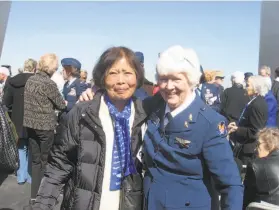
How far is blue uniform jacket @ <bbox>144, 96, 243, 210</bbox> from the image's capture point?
68.6 inches

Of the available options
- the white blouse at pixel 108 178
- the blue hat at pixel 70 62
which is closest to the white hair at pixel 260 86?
the blue hat at pixel 70 62

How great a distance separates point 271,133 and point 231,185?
183 cm

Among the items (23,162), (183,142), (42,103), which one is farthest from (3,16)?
(183,142)

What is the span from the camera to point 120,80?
1.94 meters

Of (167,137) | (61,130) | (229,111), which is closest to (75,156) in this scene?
(61,130)

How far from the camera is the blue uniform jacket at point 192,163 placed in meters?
1.74

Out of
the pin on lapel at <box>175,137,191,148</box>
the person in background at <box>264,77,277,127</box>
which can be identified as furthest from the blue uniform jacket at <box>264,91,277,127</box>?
the pin on lapel at <box>175,137,191,148</box>

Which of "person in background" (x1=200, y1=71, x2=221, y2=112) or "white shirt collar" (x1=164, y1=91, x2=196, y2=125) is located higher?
"person in background" (x1=200, y1=71, x2=221, y2=112)

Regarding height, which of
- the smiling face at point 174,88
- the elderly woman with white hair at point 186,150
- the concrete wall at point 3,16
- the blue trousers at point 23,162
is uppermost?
the concrete wall at point 3,16

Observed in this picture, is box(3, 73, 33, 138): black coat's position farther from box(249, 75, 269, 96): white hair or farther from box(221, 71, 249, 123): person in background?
box(221, 71, 249, 123): person in background

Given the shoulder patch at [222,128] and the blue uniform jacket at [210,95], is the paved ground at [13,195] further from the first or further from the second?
the blue uniform jacket at [210,95]

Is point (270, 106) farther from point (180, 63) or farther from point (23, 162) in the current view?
point (23, 162)

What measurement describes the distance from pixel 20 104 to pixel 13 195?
1.24 meters

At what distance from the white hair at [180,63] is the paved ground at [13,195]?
3072mm
